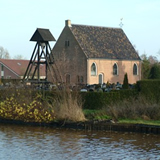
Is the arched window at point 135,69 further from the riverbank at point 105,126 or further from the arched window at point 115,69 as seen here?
the riverbank at point 105,126

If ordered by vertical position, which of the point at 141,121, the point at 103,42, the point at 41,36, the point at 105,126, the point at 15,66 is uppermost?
the point at 103,42

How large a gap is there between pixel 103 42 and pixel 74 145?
39002 millimetres

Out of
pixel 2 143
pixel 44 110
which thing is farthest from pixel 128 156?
pixel 44 110

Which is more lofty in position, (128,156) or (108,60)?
(108,60)

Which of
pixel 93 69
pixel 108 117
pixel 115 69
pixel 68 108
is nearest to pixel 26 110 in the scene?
pixel 68 108

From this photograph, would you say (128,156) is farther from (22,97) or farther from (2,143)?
(22,97)

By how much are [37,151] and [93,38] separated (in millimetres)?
39472

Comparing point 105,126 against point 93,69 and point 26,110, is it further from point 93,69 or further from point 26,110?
point 93,69

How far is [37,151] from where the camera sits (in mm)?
13242

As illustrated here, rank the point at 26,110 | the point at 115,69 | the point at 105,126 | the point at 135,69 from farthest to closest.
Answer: the point at 135,69
the point at 115,69
the point at 26,110
the point at 105,126

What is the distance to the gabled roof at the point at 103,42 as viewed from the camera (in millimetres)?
50219

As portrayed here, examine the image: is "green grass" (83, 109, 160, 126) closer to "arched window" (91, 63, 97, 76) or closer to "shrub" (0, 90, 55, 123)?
"shrub" (0, 90, 55, 123)

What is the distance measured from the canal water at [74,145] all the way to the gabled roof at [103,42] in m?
32.2

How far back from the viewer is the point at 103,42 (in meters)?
52.7
